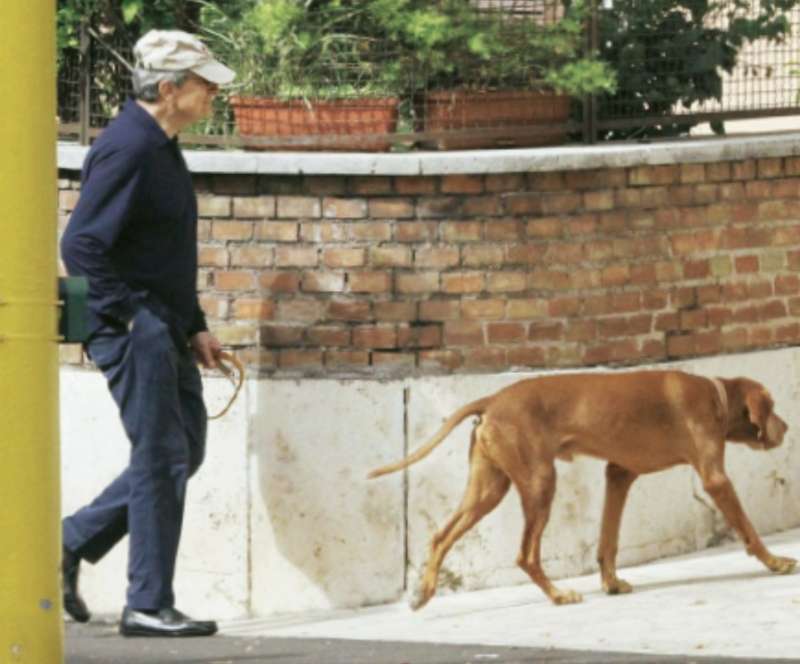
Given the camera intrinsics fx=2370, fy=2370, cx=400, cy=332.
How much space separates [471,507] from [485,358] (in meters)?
0.55

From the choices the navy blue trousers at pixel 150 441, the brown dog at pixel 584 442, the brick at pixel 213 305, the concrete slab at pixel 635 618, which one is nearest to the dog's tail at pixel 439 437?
the brown dog at pixel 584 442

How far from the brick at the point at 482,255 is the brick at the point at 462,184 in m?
0.20

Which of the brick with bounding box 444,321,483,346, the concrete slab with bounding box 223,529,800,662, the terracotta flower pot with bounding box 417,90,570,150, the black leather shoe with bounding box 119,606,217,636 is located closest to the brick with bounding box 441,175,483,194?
the terracotta flower pot with bounding box 417,90,570,150

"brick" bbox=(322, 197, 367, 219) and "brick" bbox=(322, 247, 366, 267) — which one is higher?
"brick" bbox=(322, 197, 367, 219)

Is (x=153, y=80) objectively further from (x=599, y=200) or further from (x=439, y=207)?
(x=599, y=200)

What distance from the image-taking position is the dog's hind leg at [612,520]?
8.41 m

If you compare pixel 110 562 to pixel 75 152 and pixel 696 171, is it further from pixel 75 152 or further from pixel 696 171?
pixel 696 171

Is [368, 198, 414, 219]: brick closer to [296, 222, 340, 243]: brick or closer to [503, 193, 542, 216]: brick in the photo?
[296, 222, 340, 243]: brick

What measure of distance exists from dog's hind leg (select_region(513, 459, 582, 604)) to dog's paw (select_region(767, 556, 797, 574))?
709 millimetres

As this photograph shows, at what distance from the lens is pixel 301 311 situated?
860 cm

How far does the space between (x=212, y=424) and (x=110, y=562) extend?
0.72 metres

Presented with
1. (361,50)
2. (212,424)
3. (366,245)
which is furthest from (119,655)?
(361,50)

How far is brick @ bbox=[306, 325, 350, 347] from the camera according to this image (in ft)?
28.1

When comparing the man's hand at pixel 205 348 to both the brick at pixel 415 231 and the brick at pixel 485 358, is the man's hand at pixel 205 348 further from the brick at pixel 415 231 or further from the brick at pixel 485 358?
the brick at pixel 485 358
